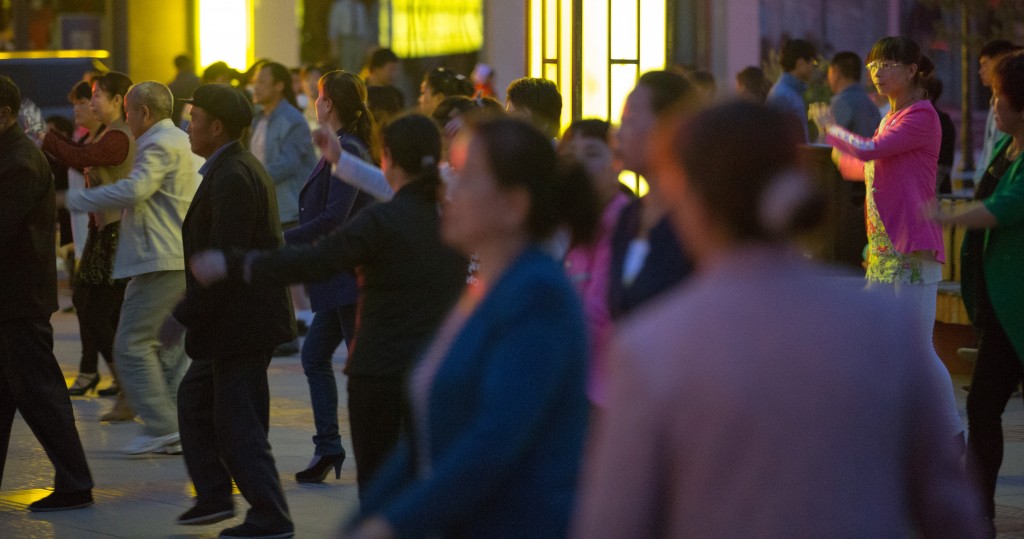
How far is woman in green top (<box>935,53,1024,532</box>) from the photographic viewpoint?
5852 millimetres

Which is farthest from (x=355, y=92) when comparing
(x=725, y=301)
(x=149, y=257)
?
(x=725, y=301)

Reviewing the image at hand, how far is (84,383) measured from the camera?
1042 cm

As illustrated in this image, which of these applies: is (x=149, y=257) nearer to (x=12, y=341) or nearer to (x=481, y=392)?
(x=12, y=341)

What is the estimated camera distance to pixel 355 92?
25.0 feet

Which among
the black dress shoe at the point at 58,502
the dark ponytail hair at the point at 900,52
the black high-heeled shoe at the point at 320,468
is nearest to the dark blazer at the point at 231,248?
the black dress shoe at the point at 58,502

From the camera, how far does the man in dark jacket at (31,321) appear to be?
6.63 m

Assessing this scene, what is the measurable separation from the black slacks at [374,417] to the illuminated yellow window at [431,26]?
1955cm

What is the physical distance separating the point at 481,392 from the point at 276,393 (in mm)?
7418

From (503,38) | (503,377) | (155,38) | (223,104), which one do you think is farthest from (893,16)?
(503,377)

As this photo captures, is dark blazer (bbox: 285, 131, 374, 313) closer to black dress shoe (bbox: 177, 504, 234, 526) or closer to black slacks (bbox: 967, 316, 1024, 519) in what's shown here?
black dress shoe (bbox: 177, 504, 234, 526)

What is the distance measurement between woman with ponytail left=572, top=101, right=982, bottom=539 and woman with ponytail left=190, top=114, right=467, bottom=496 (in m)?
2.49

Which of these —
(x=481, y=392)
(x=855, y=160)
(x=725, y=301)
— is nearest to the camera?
(x=725, y=301)

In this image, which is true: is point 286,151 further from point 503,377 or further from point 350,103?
point 503,377

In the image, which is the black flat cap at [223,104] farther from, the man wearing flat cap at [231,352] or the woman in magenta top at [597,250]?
the woman in magenta top at [597,250]
